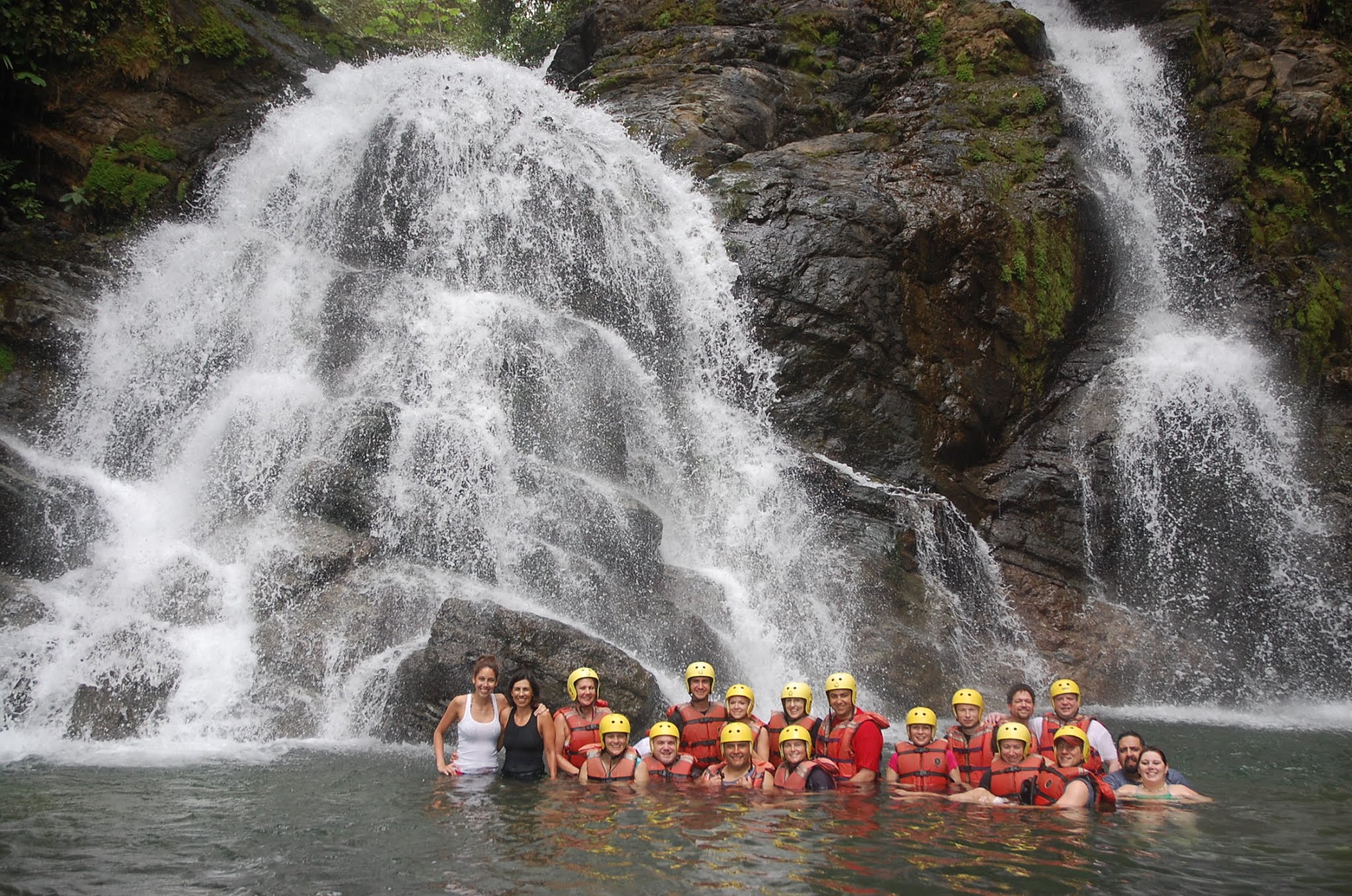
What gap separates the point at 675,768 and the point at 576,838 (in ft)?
5.94

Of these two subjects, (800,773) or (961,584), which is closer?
(800,773)

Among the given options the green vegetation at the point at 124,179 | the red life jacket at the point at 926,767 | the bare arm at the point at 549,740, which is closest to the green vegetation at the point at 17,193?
the green vegetation at the point at 124,179

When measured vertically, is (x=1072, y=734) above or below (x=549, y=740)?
above

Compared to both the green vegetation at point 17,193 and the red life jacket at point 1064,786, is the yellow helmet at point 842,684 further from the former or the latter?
the green vegetation at point 17,193

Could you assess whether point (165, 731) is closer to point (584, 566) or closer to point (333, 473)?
point (333, 473)

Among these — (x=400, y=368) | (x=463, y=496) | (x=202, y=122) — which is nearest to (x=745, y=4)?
(x=202, y=122)

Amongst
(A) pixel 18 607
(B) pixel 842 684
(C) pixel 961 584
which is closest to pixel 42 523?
(A) pixel 18 607

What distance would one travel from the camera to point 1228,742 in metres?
9.69

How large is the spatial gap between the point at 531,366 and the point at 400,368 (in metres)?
1.69

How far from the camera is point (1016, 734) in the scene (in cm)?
651

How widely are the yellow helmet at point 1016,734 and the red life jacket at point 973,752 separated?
30 cm

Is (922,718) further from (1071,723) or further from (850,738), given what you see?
(1071,723)

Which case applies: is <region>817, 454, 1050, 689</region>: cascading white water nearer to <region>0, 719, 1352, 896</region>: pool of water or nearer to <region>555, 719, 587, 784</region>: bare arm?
<region>0, 719, 1352, 896</region>: pool of water

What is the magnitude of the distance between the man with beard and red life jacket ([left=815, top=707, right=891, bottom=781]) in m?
1.60
